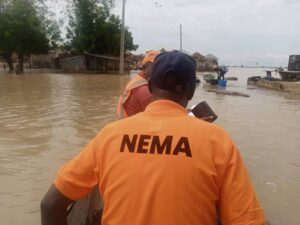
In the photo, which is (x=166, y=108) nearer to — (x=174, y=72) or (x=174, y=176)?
(x=174, y=72)

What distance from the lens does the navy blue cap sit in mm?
1738

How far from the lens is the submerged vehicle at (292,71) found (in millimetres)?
32062

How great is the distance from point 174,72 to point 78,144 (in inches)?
284

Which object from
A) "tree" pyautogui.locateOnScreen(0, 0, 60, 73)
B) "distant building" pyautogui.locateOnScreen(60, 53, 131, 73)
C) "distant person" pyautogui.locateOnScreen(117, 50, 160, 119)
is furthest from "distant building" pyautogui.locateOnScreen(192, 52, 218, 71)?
"distant person" pyautogui.locateOnScreen(117, 50, 160, 119)

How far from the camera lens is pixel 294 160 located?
26.3ft

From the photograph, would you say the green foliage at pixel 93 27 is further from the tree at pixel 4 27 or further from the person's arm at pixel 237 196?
the person's arm at pixel 237 196

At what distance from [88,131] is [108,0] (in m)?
36.0

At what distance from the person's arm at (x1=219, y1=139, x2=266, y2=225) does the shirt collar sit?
25 cm

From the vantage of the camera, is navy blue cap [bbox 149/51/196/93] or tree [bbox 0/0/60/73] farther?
tree [bbox 0/0/60/73]

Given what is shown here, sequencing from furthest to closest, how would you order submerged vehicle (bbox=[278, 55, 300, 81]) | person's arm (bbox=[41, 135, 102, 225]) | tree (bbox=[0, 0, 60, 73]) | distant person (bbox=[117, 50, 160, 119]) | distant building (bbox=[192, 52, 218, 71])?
distant building (bbox=[192, 52, 218, 71])
tree (bbox=[0, 0, 60, 73])
submerged vehicle (bbox=[278, 55, 300, 81])
distant person (bbox=[117, 50, 160, 119])
person's arm (bbox=[41, 135, 102, 225])

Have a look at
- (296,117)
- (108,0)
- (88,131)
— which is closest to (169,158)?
(88,131)

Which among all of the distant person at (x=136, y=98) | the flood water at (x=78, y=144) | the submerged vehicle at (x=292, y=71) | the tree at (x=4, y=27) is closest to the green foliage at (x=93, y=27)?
the tree at (x=4, y=27)

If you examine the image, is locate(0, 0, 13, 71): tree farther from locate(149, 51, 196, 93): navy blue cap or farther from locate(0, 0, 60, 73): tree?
locate(149, 51, 196, 93): navy blue cap

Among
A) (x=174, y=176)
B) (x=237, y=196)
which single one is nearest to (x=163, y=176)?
(x=174, y=176)
